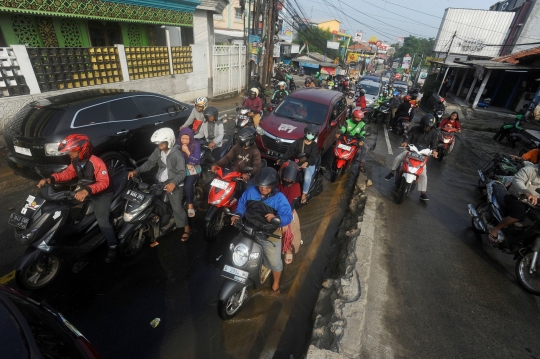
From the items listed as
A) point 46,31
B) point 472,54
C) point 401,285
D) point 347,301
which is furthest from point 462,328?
point 472,54

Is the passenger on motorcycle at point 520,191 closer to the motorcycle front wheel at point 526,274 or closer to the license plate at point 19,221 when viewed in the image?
the motorcycle front wheel at point 526,274

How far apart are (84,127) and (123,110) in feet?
3.19

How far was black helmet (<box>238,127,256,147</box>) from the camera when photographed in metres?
4.49

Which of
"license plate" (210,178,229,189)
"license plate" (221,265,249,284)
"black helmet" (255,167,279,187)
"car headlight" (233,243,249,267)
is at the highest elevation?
"black helmet" (255,167,279,187)

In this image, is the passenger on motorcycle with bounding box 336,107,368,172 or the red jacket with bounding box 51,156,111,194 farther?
the passenger on motorcycle with bounding box 336,107,368,172

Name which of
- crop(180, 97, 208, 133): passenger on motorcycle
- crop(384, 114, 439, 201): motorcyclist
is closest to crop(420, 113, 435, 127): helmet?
crop(384, 114, 439, 201): motorcyclist

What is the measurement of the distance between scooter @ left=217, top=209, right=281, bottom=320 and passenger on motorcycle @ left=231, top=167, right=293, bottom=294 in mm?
97

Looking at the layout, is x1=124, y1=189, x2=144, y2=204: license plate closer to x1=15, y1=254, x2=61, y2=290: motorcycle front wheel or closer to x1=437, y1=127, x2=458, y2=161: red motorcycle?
x1=15, y1=254, x2=61, y2=290: motorcycle front wheel

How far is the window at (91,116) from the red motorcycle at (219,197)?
2.75m

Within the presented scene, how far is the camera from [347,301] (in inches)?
125

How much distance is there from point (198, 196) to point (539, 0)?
34.2 m

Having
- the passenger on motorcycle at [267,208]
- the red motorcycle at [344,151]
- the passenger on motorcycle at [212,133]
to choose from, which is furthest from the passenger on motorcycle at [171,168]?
the red motorcycle at [344,151]

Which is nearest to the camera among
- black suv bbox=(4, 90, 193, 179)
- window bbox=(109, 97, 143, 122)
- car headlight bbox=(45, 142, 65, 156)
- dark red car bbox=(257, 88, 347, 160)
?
car headlight bbox=(45, 142, 65, 156)

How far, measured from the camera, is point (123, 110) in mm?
5746
